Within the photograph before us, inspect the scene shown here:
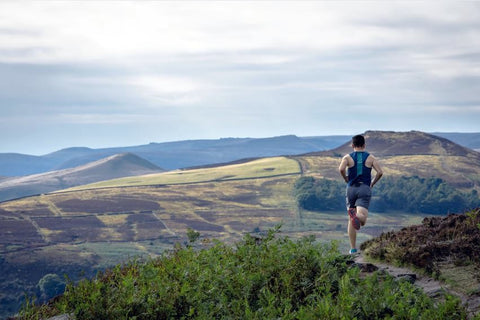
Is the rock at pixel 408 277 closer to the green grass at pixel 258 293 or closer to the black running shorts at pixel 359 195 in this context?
the green grass at pixel 258 293

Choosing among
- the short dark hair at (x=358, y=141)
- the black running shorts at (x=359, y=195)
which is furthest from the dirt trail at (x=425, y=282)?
the short dark hair at (x=358, y=141)

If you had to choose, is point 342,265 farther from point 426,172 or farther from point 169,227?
point 426,172

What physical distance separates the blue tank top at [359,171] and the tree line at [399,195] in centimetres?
14784

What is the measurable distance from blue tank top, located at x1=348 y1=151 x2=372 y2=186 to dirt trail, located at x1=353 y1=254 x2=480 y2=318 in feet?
7.38

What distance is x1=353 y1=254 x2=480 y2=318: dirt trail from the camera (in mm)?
10946

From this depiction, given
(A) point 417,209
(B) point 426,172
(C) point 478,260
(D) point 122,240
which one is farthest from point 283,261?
(B) point 426,172

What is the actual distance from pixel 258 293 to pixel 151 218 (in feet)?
470

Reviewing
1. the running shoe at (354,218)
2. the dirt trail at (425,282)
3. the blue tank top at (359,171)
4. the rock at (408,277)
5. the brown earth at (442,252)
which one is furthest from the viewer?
the blue tank top at (359,171)

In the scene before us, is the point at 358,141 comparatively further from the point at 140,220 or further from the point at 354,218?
the point at 140,220

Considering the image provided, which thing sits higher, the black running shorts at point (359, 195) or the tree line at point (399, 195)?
the black running shorts at point (359, 195)

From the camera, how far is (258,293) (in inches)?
462

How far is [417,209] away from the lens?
17012cm

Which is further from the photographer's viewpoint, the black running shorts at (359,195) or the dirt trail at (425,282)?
the black running shorts at (359,195)

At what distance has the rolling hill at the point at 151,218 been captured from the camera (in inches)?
4850
